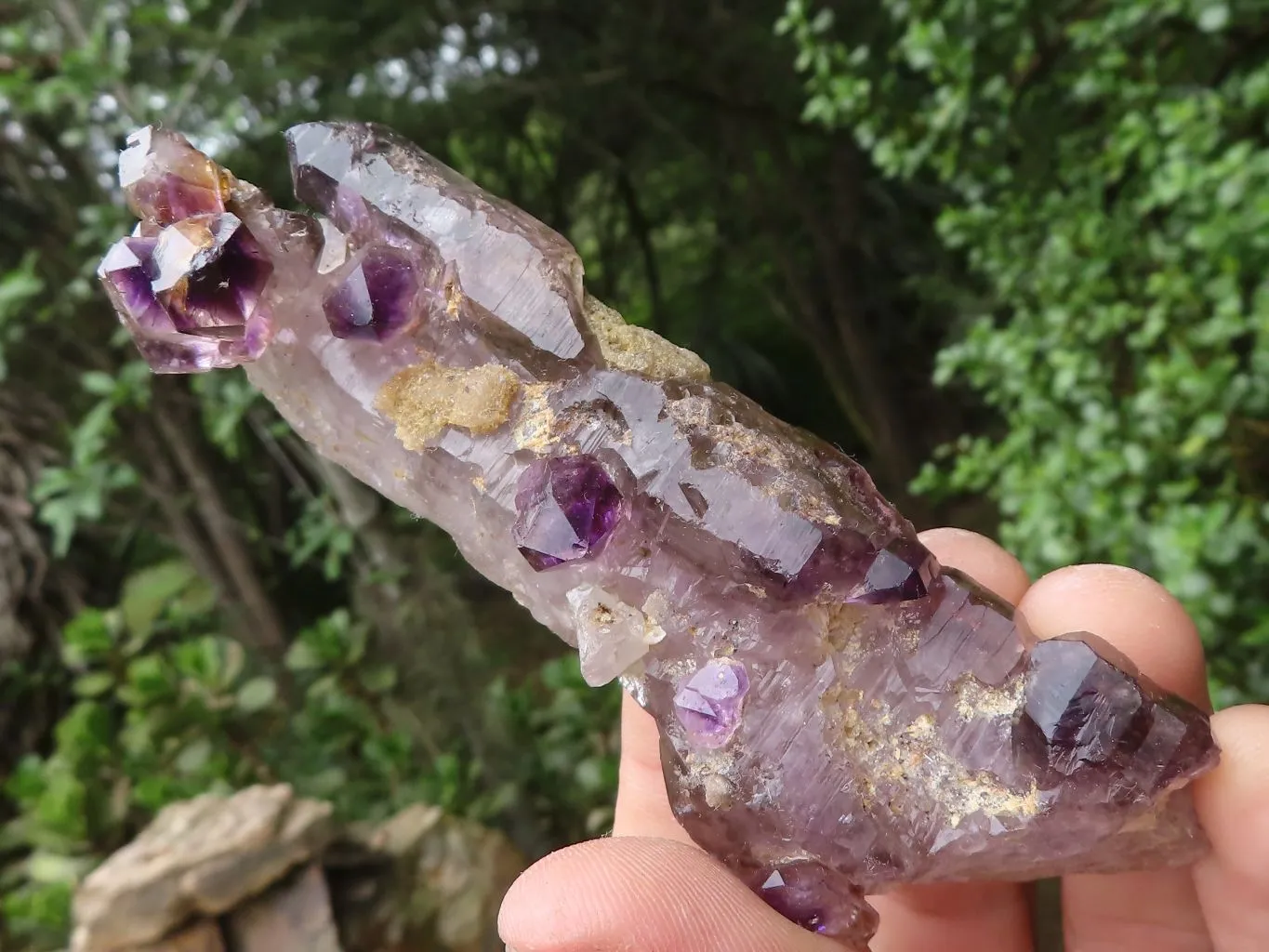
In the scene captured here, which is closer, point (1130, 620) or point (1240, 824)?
point (1240, 824)

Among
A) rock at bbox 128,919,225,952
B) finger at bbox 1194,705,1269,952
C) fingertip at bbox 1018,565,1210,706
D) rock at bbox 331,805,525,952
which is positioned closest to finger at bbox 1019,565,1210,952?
fingertip at bbox 1018,565,1210,706

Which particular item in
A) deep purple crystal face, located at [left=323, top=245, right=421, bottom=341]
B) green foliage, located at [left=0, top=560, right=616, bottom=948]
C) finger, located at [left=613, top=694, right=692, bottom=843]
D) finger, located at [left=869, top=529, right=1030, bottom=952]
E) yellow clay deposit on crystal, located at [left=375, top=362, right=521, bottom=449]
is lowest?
green foliage, located at [left=0, top=560, right=616, bottom=948]

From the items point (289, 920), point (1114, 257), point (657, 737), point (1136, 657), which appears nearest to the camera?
point (1136, 657)

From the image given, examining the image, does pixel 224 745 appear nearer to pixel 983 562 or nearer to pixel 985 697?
pixel 983 562

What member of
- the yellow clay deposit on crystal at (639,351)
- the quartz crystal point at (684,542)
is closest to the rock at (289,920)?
the quartz crystal point at (684,542)

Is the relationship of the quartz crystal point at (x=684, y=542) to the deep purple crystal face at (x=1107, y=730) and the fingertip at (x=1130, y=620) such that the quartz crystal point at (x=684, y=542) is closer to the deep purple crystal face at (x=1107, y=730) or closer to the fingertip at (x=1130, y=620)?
the deep purple crystal face at (x=1107, y=730)

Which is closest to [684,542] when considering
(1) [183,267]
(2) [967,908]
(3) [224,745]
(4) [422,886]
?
(1) [183,267]

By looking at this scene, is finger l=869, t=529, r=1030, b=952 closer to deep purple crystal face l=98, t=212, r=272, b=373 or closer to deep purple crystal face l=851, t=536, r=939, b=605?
deep purple crystal face l=851, t=536, r=939, b=605

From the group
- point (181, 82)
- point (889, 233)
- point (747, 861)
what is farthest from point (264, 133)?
point (889, 233)
